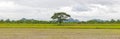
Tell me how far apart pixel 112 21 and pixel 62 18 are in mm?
13185

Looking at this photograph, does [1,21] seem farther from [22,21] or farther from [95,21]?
[95,21]

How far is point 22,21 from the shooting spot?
73.8 m

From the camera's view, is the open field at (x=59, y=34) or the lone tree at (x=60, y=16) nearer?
the open field at (x=59, y=34)

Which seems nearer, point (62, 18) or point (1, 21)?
point (62, 18)

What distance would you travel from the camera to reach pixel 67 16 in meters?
69.7

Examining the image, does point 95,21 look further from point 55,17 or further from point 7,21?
point 7,21

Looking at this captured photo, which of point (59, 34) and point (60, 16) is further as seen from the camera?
point (60, 16)

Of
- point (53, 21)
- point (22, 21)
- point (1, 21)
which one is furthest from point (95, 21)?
point (1, 21)

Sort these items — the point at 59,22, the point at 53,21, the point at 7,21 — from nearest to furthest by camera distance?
the point at 59,22
the point at 53,21
the point at 7,21

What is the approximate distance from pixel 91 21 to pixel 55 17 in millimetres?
9808

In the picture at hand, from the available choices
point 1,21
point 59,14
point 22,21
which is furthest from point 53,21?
point 1,21

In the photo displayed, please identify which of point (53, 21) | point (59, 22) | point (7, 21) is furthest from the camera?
point (7, 21)

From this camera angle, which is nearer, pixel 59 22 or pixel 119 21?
pixel 59 22

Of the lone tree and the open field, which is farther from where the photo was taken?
the lone tree
